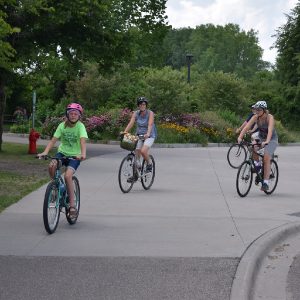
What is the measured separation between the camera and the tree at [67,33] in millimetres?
19219

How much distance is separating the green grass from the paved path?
28 centimetres

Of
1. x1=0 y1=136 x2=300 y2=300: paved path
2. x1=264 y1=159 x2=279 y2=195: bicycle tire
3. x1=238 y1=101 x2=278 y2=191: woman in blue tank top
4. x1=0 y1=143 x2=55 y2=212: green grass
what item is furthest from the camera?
x1=264 y1=159 x2=279 y2=195: bicycle tire

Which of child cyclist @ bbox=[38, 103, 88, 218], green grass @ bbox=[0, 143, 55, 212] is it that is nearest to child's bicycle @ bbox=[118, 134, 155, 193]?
green grass @ bbox=[0, 143, 55, 212]

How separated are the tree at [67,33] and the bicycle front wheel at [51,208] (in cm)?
1087

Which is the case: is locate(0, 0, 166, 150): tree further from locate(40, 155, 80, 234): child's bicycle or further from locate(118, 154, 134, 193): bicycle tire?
locate(40, 155, 80, 234): child's bicycle

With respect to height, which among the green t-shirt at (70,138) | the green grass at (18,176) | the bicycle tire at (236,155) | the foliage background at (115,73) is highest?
the foliage background at (115,73)

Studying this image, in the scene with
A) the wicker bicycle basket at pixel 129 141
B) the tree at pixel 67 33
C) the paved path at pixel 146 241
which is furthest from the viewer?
the tree at pixel 67 33

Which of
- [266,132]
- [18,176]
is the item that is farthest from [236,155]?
[18,176]

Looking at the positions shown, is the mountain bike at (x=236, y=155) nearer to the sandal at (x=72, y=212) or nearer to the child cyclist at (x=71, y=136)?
the sandal at (x=72, y=212)

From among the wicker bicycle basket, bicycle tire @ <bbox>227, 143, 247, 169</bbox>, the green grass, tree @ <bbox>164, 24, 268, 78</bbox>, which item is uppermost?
tree @ <bbox>164, 24, 268, 78</bbox>

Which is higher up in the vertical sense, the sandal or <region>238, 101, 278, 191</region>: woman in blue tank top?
<region>238, 101, 278, 191</region>: woman in blue tank top

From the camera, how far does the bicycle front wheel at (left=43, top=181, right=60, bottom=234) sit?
777 centimetres

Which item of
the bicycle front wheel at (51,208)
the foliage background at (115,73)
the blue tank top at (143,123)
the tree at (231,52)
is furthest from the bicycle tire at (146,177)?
the tree at (231,52)

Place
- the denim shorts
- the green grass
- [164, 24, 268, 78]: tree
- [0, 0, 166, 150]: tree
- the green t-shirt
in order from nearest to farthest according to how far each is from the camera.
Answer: the denim shorts
the green t-shirt
the green grass
[0, 0, 166, 150]: tree
[164, 24, 268, 78]: tree
